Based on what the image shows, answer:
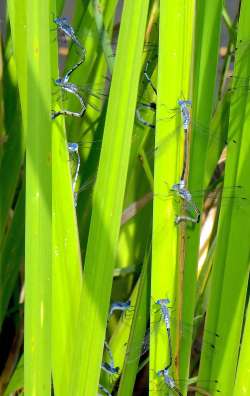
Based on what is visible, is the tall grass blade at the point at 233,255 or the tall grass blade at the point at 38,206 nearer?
the tall grass blade at the point at 38,206

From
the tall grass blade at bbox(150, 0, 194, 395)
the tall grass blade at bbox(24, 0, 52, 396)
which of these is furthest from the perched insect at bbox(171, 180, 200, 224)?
the tall grass blade at bbox(24, 0, 52, 396)

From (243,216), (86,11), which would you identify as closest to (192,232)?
(243,216)

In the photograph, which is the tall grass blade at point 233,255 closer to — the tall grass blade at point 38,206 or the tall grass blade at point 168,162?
the tall grass blade at point 168,162

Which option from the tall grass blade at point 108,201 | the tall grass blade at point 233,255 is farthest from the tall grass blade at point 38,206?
the tall grass blade at point 233,255

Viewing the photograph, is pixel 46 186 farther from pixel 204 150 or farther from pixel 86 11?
pixel 86 11

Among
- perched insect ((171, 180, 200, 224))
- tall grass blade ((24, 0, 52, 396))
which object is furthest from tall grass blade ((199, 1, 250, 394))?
tall grass blade ((24, 0, 52, 396))

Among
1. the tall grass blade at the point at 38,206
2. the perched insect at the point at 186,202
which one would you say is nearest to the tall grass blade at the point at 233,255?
the perched insect at the point at 186,202

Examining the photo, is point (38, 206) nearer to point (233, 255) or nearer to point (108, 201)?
point (108, 201)

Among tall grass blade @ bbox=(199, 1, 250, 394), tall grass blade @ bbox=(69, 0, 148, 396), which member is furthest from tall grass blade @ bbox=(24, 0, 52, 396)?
tall grass blade @ bbox=(199, 1, 250, 394)

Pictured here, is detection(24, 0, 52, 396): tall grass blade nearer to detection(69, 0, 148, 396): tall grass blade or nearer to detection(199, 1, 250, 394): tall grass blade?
detection(69, 0, 148, 396): tall grass blade

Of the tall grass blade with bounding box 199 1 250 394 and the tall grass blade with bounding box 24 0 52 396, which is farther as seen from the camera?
the tall grass blade with bounding box 199 1 250 394

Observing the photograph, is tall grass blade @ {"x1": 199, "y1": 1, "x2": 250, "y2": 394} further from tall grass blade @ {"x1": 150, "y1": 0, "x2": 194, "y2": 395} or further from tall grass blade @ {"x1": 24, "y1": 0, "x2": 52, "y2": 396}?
tall grass blade @ {"x1": 24, "y1": 0, "x2": 52, "y2": 396}
